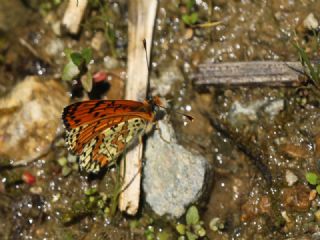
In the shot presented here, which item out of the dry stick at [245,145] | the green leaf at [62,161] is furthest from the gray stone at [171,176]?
the green leaf at [62,161]

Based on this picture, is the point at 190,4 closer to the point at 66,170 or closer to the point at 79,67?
the point at 79,67

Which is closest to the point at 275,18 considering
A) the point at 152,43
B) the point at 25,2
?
the point at 152,43

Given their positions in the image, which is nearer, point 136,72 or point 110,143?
point 110,143

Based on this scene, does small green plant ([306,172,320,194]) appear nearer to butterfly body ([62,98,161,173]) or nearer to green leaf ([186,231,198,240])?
green leaf ([186,231,198,240])

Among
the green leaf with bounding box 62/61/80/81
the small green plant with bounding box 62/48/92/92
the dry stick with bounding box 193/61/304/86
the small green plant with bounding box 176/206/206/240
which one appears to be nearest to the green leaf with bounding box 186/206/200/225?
the small green plant with bounding box 176/206/206/240

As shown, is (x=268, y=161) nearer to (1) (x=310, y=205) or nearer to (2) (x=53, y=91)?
(1) (x=310, y=205)

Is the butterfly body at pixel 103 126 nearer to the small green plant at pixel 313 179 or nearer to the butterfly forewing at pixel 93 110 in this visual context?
the butterfly forewing at pixel 93 110

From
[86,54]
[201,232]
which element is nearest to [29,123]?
[86,54]
